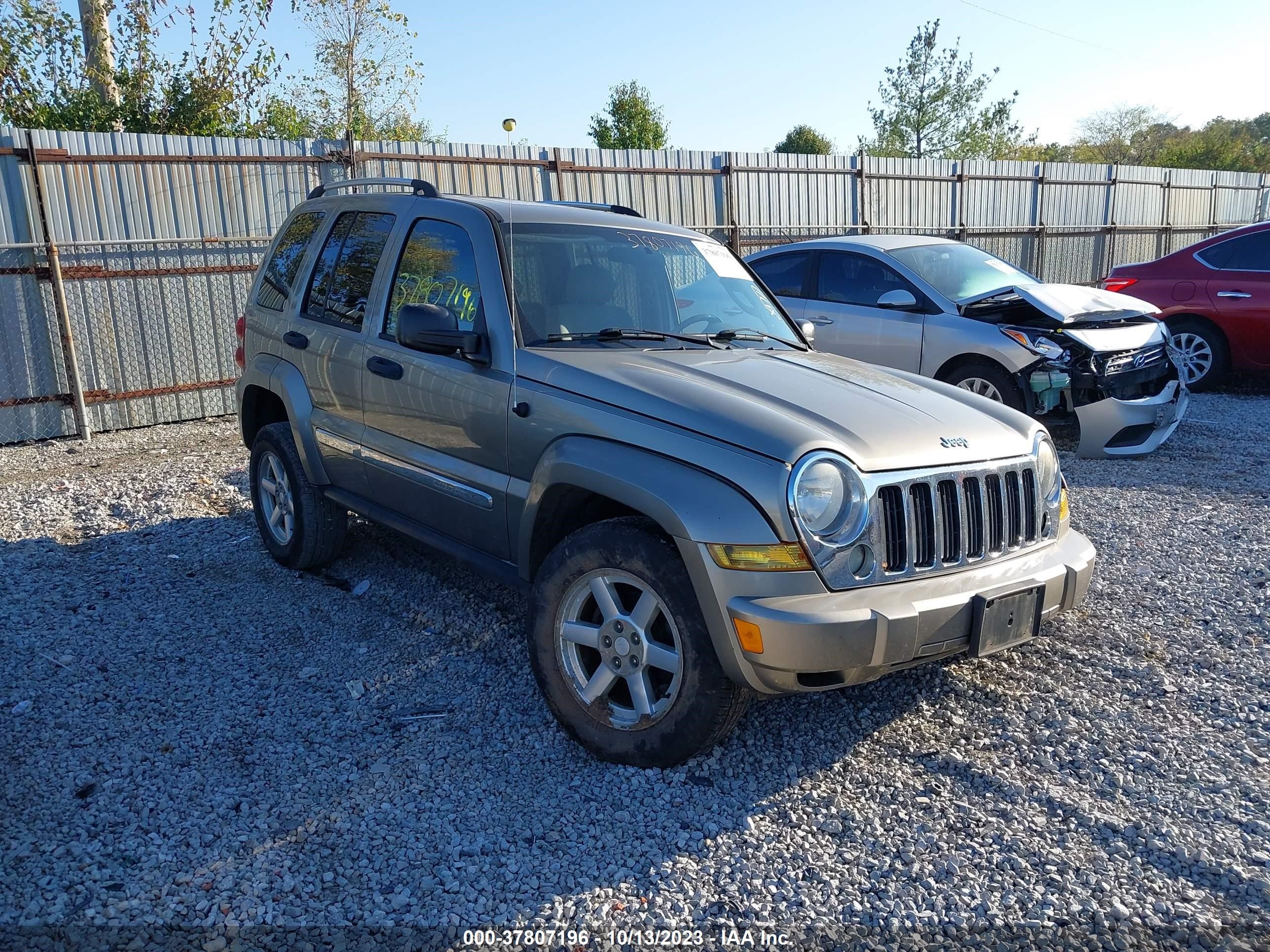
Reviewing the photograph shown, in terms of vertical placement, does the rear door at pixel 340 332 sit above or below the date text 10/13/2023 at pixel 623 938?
above

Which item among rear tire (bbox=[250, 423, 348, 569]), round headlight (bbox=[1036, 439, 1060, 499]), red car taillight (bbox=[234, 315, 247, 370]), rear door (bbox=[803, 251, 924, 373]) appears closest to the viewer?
round headlight (bbox=[1036, 439, 1060, 499])

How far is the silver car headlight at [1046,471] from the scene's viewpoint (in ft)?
11.9

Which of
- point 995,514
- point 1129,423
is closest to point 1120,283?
point 1129,423

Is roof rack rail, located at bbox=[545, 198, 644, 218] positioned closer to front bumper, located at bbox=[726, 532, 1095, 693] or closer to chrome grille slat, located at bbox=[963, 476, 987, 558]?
chrome grille slat, located at bbox=[963, 476, 987, 558]

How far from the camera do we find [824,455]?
9.93 feet

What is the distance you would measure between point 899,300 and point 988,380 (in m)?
0.96

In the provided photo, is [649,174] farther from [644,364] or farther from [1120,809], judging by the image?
[1120,809]

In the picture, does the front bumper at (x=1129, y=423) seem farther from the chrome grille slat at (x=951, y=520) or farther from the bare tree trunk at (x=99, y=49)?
the bare tree trunk at (x=99, y=49)

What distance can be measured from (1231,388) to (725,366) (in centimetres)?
967

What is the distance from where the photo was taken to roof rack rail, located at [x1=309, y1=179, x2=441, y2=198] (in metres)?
4.61

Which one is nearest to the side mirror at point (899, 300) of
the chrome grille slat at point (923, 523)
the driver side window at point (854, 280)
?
the driver side window at point (854, 280)

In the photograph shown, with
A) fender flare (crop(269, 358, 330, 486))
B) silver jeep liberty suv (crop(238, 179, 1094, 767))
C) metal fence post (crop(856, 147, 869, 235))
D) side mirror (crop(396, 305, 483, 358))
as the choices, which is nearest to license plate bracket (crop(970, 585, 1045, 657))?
silver jeep liberty suv (crop(238, 179, 1094, 767))

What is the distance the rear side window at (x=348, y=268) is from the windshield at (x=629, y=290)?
3.01ft

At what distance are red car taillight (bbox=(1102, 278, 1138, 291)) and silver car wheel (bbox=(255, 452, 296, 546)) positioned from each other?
9.25 m
